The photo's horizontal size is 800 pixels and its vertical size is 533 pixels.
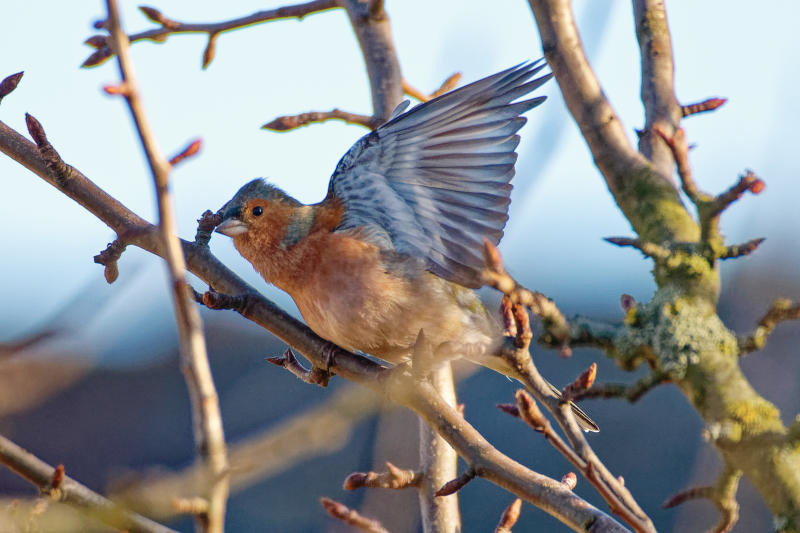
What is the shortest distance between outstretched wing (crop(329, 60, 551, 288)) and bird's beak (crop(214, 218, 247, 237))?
1.83 feet

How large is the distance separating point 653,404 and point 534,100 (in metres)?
4.55

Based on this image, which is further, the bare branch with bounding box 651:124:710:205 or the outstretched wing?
the outstretched wing

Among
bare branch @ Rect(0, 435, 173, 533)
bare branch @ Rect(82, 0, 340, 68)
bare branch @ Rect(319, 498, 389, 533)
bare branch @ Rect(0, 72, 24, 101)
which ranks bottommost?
bare branch @ Rect(319, 498, 389, 533)

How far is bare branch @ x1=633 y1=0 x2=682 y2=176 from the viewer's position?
2605mm

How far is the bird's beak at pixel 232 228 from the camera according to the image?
12.1 feet

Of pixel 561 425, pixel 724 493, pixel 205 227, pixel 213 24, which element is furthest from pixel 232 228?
pixel 724 493

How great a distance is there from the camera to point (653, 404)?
23.1ft

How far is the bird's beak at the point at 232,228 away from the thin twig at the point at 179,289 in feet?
7.81

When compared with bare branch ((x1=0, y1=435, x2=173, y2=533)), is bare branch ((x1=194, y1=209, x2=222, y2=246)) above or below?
above

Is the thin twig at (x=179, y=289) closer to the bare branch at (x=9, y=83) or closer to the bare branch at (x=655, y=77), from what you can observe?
the bare branch at (x=9, y=83)

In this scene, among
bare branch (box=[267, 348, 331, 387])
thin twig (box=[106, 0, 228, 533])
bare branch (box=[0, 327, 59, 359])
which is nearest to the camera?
thin twig (box=[106, 0, 228, 533])

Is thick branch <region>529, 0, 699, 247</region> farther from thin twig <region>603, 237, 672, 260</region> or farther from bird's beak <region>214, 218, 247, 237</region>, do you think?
bird's beak <region>214, 218, 247, 237</region>

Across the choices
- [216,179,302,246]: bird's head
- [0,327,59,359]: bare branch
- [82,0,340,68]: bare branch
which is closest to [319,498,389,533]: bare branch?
[0,327,59,359]: bare branch

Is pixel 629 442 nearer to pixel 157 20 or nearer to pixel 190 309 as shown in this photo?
pixel 157 20
